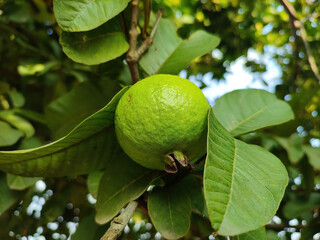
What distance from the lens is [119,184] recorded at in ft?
2.67

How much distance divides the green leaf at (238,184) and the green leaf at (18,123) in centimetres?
78

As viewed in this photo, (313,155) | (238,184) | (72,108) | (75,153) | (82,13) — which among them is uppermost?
(82,13)

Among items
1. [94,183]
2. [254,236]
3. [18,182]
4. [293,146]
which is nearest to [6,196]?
[18,182]

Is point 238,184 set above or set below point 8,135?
above

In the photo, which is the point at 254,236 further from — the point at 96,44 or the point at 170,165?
the point at 96,44

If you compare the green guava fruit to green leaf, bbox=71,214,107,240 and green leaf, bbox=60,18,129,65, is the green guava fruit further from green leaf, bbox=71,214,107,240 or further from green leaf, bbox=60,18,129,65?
green leaf, bbox=71,214,107,240

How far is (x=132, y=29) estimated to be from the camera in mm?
879

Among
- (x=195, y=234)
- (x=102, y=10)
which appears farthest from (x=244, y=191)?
(x=195, y=234)

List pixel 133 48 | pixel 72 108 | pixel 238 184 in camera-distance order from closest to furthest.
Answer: pixel 238 184
pixel 133 48
pixel 72 108

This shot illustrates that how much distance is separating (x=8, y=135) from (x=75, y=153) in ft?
1.33

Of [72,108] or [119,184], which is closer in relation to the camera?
[119,184]

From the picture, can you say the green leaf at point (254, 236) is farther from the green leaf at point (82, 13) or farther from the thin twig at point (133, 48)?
the green leaf at point (82, 13)

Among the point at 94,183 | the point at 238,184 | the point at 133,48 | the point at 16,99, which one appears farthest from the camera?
the point at 16,99

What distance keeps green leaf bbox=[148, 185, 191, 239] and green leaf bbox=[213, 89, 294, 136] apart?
0.24 m
